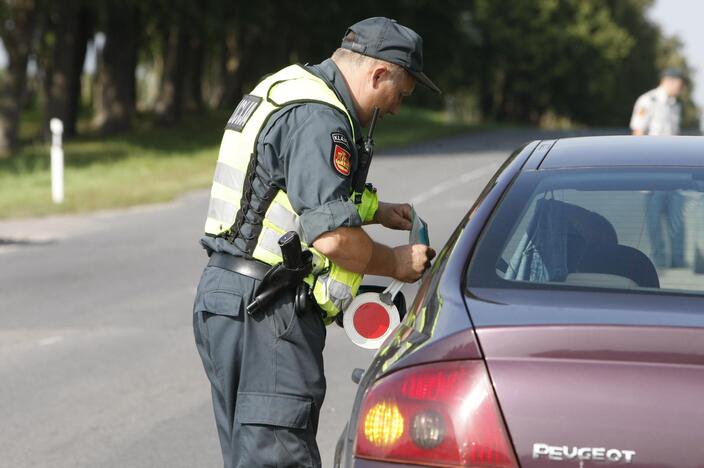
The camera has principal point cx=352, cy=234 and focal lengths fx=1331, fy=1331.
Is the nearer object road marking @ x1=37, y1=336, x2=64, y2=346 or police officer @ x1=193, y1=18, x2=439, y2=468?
police officer @ x1=193, y1=18, x2=439, y2=468

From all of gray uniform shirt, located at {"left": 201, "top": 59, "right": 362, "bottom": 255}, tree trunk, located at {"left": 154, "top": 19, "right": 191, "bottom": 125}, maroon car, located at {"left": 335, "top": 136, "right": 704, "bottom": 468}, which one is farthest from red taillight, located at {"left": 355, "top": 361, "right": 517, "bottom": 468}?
tree trunk, located at {"left": 154, "top": 19, "right": 191, "bottom": 125}

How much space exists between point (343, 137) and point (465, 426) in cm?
106

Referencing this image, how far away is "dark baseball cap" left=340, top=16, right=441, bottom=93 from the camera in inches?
143

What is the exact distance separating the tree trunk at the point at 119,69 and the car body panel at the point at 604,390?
31.9 m

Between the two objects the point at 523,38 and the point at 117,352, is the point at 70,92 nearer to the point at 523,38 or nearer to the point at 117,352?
the point at 117,352

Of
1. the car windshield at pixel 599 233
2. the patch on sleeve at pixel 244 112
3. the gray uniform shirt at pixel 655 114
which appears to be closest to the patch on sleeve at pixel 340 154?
the patch on sleeve at pixel 244 112

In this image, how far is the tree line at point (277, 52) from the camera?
32156 mm

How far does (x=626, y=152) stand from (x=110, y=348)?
5.14 meters

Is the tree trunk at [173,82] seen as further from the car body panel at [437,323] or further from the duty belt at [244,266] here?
the car body panel at [437,323]

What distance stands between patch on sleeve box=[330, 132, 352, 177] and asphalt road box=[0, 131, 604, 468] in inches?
92.0

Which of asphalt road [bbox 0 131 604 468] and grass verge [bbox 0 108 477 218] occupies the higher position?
asphalt road [bbox 0 131 604 468]

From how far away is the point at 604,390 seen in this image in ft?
8.45

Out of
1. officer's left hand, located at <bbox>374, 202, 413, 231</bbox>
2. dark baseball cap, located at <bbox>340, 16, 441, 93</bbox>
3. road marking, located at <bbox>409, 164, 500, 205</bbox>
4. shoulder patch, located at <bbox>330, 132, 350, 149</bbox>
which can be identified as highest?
dark baseball cap, located at <bbox>340, 16, 441, 93</bbox>

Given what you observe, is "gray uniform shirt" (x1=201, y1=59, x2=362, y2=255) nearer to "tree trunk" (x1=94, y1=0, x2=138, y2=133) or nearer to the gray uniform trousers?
the gray uniform trousers
